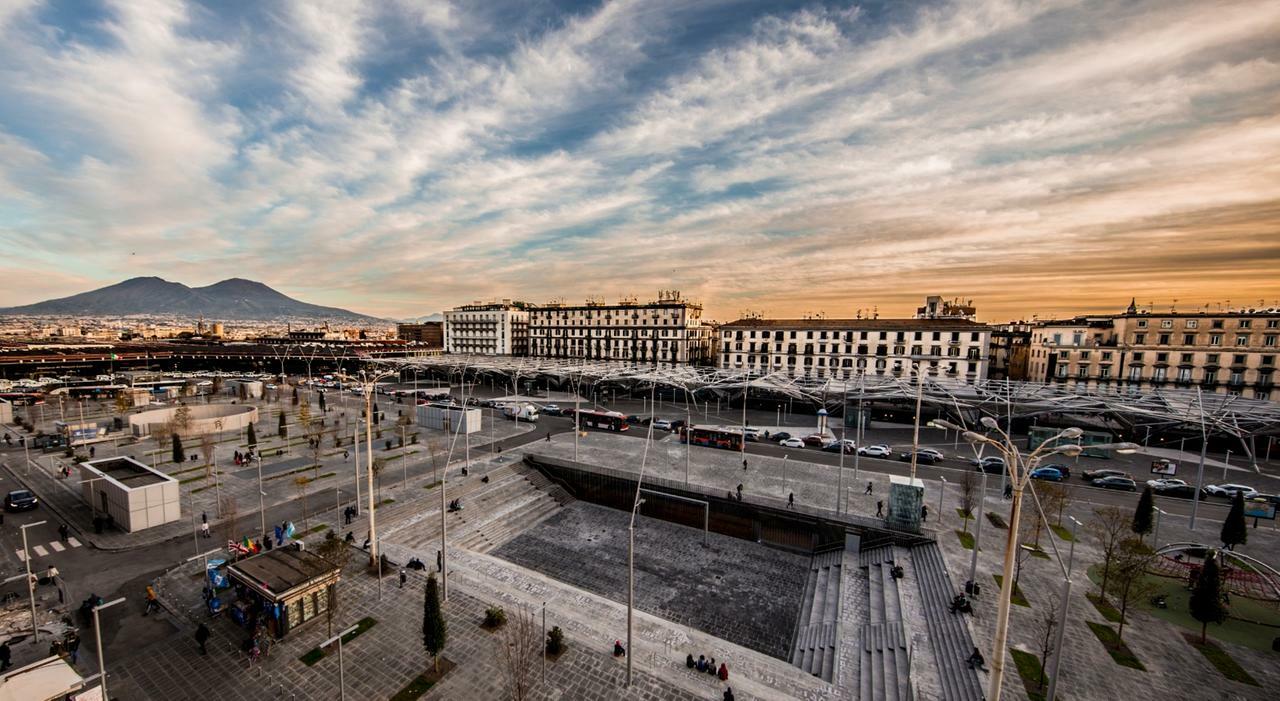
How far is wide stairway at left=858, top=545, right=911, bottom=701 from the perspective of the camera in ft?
59.5

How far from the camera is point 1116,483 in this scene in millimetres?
38344

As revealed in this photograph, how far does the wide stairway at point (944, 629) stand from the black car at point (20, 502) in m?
53.9

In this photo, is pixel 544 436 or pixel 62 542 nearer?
pixel 62 542

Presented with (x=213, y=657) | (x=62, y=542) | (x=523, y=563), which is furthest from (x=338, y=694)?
(x=62, y=542)

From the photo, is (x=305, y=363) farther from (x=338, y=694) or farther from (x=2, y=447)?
(x=338, y=694)

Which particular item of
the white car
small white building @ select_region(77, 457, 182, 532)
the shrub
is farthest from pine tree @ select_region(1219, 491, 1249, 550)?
small white building @ select_region(77, 457, 182, 532)

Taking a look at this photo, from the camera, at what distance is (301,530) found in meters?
28.6

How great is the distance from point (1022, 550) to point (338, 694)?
110 ft

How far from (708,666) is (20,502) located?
149ft

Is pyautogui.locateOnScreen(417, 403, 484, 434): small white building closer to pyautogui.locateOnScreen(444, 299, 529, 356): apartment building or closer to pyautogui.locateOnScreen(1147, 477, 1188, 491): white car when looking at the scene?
pyautogui.locateOnScreen(1147, 477, 1188, 491): white car

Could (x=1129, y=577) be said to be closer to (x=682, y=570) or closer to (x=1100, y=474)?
(x=682, y=570)

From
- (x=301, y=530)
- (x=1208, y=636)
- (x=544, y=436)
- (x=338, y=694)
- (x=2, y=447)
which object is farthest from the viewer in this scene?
(x=544, y=436)

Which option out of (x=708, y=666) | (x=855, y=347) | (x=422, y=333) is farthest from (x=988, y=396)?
(x=422, y=333)

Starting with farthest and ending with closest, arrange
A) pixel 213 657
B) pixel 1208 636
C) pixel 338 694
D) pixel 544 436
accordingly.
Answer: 1. pixel 544 436
2. pixel 1208 636
3. pixel 213 657
4. pixel 338 694
